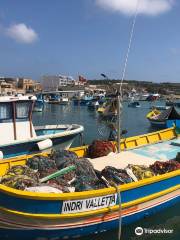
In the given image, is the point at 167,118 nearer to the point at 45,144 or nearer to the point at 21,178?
the point at 45,144

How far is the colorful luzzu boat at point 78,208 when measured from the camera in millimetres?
6949

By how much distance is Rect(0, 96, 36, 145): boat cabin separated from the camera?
13.5 meters

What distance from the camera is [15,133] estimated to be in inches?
544

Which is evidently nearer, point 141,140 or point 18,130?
point 141,140

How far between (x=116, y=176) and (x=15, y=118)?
680 centimetres

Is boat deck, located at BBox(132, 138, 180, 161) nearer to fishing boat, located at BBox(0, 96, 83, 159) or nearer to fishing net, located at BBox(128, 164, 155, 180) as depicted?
fishing net, located at BBox(128, 164, 155, 180)

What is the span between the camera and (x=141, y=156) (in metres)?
11.1

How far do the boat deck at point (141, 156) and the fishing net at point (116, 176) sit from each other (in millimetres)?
1090

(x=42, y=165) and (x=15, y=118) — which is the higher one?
(x=15, y=118)

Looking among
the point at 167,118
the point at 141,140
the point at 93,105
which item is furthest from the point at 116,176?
the point at 93,105

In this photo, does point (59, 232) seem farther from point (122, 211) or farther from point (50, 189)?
point (122, 211)

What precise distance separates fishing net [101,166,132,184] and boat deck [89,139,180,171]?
1.09m

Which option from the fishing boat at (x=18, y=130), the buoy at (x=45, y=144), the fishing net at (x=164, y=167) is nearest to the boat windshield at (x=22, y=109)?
the fishing boat at (x=18, y=130)

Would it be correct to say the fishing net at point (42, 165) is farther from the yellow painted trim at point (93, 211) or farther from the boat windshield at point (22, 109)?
the boat windshield at point (22, 109)
